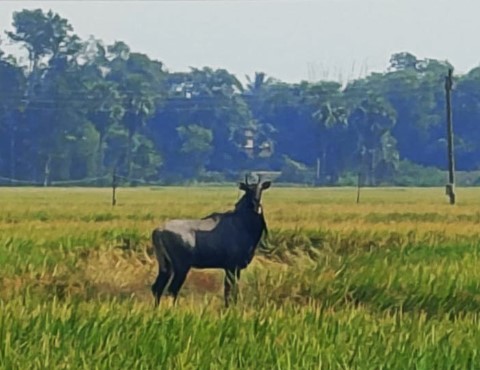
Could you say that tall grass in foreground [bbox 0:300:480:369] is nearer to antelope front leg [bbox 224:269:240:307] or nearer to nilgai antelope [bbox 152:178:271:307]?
antelope front leg [bbox 224:269:240:307]

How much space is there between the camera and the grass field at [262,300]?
6.09 m

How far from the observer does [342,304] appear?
10.1 m

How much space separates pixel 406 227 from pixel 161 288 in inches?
274

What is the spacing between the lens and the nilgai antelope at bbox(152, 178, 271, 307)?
1087 cm

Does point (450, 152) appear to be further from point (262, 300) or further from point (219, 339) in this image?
point (219, 339)

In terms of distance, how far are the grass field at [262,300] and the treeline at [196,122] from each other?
28.4 m

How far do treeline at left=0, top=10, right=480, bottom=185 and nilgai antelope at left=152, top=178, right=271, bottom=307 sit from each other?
37.4m

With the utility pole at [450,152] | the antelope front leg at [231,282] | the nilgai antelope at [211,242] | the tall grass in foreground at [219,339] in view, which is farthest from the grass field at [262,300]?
the utility pole at [450,152]

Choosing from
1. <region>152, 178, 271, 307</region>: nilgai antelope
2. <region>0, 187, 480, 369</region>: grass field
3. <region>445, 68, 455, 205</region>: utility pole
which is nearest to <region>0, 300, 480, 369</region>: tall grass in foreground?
<region>0, 187, 480, 369</region>: grass field

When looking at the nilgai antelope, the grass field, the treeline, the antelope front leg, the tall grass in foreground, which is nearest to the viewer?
the tall grass in foreground

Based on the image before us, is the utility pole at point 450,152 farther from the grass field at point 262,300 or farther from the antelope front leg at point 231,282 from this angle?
the antelope front leg at point 231,282

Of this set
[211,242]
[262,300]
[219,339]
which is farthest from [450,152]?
[219,339]

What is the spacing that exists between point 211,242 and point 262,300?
0.80 meters

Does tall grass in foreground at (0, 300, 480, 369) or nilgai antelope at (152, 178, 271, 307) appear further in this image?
nilgai antelope at (152, 178, 271, 307)
